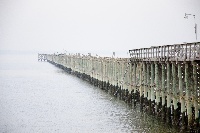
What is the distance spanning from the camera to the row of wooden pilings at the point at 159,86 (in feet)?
69.4

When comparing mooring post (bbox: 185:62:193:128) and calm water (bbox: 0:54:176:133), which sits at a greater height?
mooring post (bbox: 185:62:193:128)

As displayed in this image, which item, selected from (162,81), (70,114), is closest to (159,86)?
(162,81)

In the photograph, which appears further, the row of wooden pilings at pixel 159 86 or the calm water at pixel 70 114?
the calm water at pixel 70 114

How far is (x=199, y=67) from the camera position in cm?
1989

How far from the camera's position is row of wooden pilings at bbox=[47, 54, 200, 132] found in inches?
833

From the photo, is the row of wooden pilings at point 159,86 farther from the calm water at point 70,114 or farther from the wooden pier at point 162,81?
the calm water at point 70,114

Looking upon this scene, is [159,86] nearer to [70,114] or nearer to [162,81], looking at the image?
[162,81]

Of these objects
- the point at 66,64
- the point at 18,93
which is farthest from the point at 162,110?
the point at 66,64

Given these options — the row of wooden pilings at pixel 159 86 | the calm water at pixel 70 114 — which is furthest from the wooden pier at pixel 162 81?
the calm water at pixel 70 114

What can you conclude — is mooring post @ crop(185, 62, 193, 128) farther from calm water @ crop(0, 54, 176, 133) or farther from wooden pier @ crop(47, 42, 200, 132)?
calm water @ crop(0, 54, 176, 133)

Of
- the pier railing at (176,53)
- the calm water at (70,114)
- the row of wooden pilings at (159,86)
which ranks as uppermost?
the pier railing at (176,53)

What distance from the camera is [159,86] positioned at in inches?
1067

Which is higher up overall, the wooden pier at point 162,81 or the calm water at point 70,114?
the wooden pier at point 162,81

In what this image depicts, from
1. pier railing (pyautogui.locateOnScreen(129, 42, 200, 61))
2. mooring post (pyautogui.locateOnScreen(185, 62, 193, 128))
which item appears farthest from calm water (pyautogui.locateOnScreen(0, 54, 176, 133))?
pier railing (pyautogui.locateOnScreen(129, 42, 200, 61))
